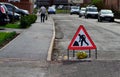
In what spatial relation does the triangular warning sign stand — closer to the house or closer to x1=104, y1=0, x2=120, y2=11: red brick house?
x1=104, y1=0, x2=120, y2=11: red brick house

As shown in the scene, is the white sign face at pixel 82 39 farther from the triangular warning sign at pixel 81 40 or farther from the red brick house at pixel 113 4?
the red brick house at pixel 113 4

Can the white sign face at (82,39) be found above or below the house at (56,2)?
above

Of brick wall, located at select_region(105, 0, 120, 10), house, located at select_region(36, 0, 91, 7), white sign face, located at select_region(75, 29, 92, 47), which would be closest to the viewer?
white sign face, located at select_region(75, 29, 92, 47)

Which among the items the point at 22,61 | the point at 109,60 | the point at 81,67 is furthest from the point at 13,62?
the point at 109,60

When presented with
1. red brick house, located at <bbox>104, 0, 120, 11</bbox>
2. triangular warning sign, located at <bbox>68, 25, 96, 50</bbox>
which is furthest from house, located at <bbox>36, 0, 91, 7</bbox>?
triangular warning sign, located at <bbox>68, 25, 96, 50</bbox>

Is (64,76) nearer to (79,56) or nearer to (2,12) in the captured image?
(79,56)

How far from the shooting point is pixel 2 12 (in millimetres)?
28422

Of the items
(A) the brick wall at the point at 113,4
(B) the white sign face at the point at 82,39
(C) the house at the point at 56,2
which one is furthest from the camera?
(C) the house at the point at 56,2

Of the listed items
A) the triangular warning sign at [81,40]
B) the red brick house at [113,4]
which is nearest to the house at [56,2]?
the red brick house at [113,4]

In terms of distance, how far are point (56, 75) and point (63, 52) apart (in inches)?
226

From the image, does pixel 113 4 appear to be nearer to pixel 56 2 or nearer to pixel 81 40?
pixel 81 40

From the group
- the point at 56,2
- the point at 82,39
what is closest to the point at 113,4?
the point at 82,39

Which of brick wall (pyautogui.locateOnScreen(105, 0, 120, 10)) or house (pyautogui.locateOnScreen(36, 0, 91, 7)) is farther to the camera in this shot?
house (pyautogui.locateOnScreen(36, 0, 91, 7))

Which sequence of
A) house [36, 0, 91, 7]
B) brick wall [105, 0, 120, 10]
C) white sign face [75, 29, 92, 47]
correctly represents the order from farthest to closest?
1. house [36, 0, 91, 7]
2. brick wall [105, 0, 120, 10]
3. white sign face [75, 29, 92, 47]
